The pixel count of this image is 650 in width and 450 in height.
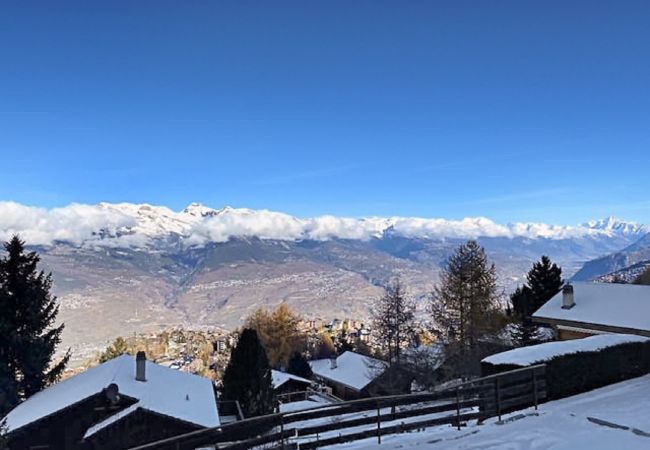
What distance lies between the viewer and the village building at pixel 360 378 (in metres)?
39.6

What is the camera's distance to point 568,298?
Result: 3186 cm

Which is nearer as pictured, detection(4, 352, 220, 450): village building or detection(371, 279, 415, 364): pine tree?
detection(4, 352, 220, 450): village building

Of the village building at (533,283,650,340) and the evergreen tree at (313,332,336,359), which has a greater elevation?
the village building at (533,283,650,340)

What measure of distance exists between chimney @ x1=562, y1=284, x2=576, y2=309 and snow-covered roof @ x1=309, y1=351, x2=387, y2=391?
1592 cm

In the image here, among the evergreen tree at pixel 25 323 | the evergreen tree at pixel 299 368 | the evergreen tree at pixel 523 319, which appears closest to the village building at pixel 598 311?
the evergreen tree at pixel 523 319

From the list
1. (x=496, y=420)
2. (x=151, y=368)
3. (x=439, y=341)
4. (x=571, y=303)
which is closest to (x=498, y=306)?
(x=439, y=341)

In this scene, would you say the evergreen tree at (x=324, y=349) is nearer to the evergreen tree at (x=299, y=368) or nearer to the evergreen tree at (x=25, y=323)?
the evergreen tree at (x=299, y=368)

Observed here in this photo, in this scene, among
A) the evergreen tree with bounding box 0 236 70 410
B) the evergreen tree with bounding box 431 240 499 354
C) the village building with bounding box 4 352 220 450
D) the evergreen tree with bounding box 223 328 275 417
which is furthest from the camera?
the evergreen tree with bounding box 431 240 499 354

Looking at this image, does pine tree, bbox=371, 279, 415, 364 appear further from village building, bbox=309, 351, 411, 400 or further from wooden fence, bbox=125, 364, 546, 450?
wooden fence, bbox=125, 364, 546, 450

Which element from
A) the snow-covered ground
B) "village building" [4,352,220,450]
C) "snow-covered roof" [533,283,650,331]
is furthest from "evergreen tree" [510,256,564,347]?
the snow-covered ground

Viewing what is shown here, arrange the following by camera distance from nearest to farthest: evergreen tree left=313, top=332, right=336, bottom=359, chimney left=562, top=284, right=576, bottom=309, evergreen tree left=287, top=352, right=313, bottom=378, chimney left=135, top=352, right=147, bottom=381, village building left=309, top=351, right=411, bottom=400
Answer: chimney left=135, top=352, right=147, bottom=381, chimney left=562, top=284, right=576, bottom=309, village building left=309, top=351, right=411, bottom=400, evergreen tree left=287, top=352, right=313, bottom=378, evergreen tree left=313, top=332, right=336, bottom=359

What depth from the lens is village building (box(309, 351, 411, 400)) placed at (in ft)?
130

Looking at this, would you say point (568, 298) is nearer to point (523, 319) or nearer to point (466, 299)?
point (466, 299)

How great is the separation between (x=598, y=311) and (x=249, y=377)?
76.4ft
